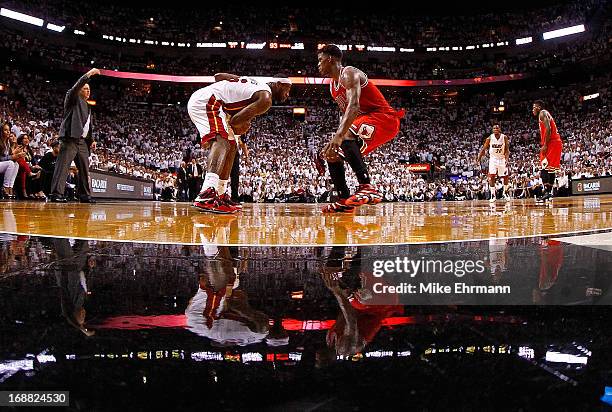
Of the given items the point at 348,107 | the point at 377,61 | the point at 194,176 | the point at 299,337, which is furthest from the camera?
the point at 377,61

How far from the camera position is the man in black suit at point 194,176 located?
43.5 feet

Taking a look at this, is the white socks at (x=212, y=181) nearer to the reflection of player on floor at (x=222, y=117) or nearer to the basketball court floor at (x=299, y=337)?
the reflection of player on floor at (x=222, y=117)

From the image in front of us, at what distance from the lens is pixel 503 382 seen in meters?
0.47

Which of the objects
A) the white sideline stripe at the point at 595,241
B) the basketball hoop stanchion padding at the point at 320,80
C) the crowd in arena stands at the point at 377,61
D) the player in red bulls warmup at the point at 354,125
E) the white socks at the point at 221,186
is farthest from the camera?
the basketball hoop stanchion padding at the point at 320,80

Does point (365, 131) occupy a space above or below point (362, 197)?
above

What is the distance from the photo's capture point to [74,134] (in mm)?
6078

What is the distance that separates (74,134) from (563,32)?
30545 millimetres

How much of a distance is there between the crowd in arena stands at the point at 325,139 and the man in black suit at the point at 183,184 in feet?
0.23

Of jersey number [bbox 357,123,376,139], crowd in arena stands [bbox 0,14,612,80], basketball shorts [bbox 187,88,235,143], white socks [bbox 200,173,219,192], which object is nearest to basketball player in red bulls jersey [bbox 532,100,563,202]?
jersey number [bbox 357,123,376,139]

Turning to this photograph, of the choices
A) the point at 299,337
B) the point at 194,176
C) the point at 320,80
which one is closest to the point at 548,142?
the point at 299,337

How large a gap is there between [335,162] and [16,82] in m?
22.7

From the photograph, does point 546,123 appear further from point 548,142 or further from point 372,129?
point 372,129

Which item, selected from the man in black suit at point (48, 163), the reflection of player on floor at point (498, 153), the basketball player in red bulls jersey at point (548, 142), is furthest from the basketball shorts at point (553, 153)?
the man in black suit at point (48, 163)

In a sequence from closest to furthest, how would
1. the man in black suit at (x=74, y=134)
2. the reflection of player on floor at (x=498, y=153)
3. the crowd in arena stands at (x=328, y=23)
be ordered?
the man in black suit at (x=74, y=134) < the reflection of player on floor at (x=498, y=153) < the crowd in arena stands at (x=328, y=23)
